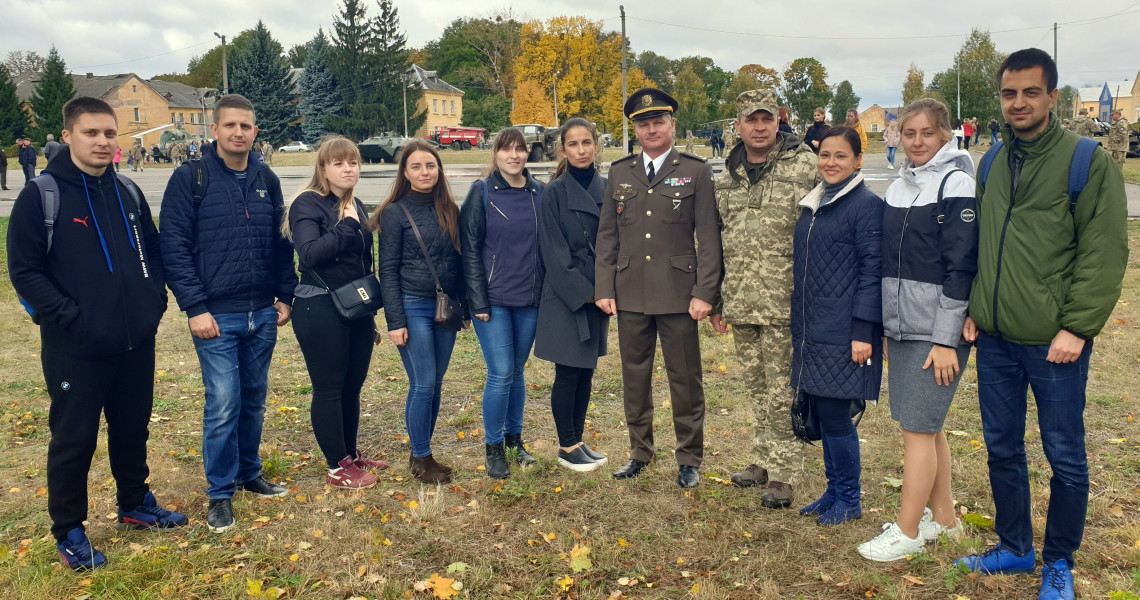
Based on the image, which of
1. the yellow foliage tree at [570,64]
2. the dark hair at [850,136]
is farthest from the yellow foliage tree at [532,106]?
the dark hair at [850,136]

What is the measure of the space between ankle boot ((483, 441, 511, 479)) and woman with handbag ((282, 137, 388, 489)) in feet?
2.51

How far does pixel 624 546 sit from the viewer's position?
4109mm

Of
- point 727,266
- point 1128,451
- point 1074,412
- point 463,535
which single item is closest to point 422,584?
point 463,535

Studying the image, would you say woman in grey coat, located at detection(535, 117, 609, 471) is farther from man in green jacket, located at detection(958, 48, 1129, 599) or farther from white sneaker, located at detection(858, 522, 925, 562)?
man in green jacket, located at detection(958, 48, 1129, 599)

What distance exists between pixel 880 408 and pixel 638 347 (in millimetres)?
2467

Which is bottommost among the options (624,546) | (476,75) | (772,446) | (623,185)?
(624,546)

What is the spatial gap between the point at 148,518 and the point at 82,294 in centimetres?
134

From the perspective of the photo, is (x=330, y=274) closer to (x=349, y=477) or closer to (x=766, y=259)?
(x=349, y=477)

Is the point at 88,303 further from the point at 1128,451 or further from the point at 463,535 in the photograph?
the point at 1128,451

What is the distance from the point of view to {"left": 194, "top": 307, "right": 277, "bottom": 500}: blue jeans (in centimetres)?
440

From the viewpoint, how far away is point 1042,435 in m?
3.42

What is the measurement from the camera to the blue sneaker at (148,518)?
174 inches

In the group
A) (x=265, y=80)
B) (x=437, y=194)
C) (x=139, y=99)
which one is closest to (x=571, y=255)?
(x=437, y=194)

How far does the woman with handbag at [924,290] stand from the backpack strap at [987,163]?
0.06m
